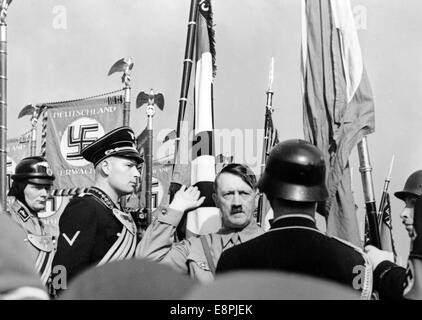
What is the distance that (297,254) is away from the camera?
6.61 ft

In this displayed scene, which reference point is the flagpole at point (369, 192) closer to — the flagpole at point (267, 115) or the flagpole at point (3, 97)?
the flagpole at point (267, 115)

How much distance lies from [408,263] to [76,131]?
5.38ft

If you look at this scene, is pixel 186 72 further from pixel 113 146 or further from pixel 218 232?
pixel 218 232

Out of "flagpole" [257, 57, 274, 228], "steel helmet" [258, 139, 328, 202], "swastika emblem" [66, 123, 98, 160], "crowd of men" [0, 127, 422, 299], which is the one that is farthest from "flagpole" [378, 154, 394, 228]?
"swastika emblem" [66, 123, 98, 160]

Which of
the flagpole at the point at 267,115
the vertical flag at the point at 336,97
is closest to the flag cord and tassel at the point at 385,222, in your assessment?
the vertical flag at the point at 336,97

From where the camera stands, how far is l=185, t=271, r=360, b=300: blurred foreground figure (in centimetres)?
84

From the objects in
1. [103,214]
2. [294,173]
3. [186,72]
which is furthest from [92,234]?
[294,173]

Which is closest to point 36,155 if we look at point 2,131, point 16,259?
point 2,131

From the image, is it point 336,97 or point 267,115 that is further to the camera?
point 336,97

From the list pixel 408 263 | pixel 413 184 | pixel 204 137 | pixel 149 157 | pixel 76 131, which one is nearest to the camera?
pixel 408 263

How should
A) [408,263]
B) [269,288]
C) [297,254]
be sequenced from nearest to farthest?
[269,288] < [297,254] < [408,263]

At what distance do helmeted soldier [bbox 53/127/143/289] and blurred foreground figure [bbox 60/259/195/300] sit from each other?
1.91 m

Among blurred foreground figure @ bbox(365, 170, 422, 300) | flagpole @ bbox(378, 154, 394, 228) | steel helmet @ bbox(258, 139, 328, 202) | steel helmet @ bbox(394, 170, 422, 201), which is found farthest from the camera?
flagpole @ bbox(378, 154, 394, 228)

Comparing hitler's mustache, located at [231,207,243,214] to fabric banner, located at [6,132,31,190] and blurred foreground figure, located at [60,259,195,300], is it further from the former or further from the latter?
blurred foreground figure, located at [60,259,195,300]
